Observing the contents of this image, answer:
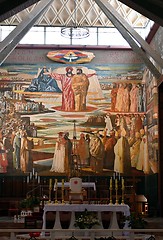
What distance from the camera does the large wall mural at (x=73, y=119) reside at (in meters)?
18.2

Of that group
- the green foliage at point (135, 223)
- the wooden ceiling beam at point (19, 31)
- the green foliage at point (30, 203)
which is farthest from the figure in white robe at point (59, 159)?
the green foliage at point (135, 223)

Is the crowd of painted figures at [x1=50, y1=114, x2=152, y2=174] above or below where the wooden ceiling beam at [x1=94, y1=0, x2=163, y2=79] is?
below

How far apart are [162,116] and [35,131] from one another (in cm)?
545

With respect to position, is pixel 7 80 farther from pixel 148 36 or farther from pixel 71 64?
pixel 148 36

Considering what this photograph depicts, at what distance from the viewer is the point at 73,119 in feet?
61.4

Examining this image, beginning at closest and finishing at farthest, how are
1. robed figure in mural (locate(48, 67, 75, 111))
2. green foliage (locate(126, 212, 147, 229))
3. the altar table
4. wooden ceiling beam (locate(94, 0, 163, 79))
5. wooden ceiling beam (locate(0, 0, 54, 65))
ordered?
green foliage (locate(126, 212, 147, 229)), the altar table, wooden ceiling beam (locate(0, 0, 54, 65)), wooden ceiling beam (locate(94, 0, 163, 79)), robed figure in mural (locate(48, 67, 75, 111))

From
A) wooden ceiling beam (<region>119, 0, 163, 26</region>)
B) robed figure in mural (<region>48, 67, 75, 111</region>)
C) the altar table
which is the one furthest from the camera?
robed figure in mural (<region>48, 67, 75, 111</region>)

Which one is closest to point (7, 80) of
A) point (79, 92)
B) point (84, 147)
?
point (79, 92)

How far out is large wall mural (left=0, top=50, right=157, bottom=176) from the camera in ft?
59.9

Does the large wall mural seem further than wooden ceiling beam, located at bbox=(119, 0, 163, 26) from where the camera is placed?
Yes

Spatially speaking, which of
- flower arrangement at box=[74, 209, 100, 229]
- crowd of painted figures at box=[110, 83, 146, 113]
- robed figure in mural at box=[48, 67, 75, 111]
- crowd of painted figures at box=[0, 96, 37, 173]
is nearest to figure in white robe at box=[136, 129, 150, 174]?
crowd of painted figures at box=[110, 83, 146, 113]

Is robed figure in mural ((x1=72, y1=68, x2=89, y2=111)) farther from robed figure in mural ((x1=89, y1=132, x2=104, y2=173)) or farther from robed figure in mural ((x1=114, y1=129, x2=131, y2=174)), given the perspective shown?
robed figure in mural ((x1=114, y1=129, x2=131, y2=174))

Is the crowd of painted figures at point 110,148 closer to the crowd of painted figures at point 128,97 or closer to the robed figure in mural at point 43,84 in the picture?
the crowd of painted figures at point 128,97

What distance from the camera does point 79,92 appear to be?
19.0 m
